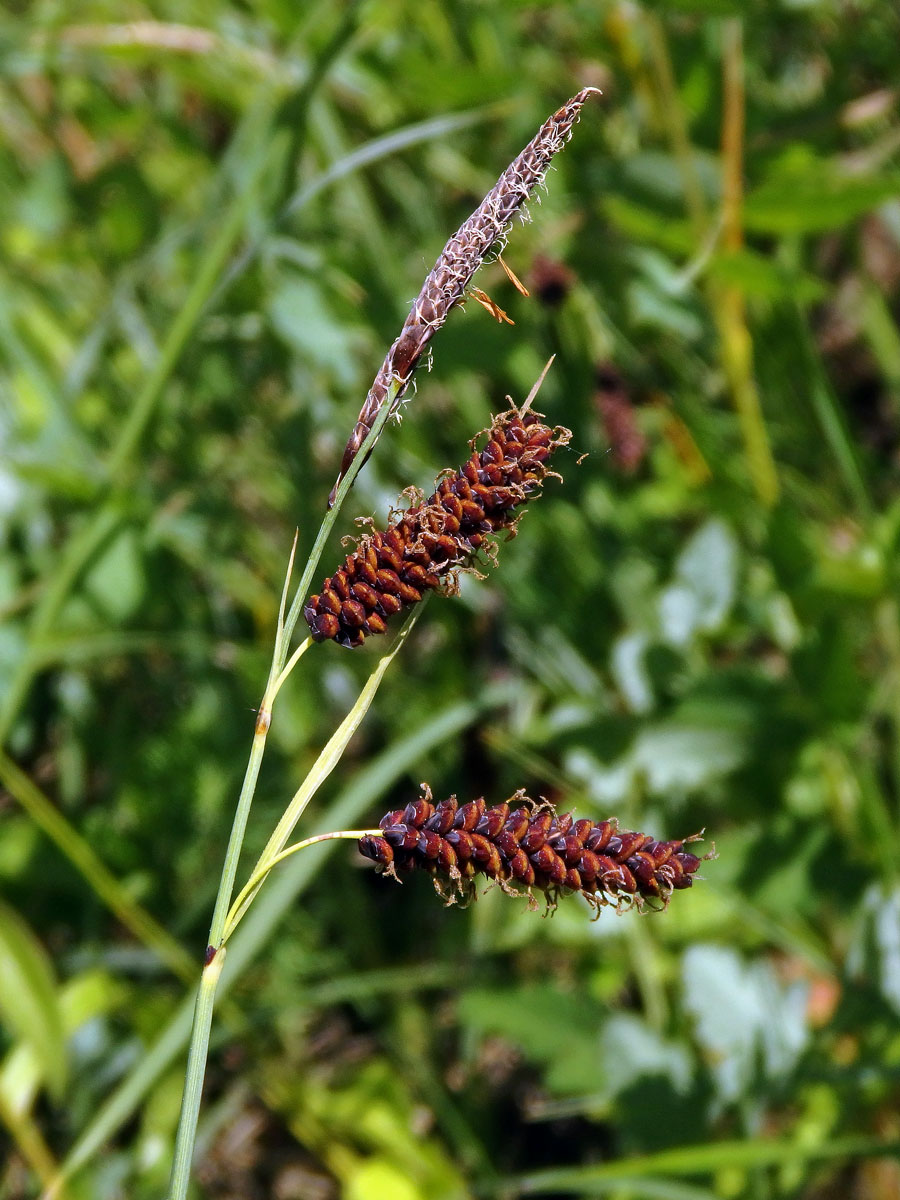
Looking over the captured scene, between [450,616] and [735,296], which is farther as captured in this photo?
[450,616]

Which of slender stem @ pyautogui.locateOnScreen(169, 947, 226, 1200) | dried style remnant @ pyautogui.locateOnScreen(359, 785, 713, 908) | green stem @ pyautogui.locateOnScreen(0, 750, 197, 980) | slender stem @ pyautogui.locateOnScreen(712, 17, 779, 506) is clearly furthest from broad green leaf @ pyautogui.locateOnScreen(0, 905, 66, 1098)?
slender stem @ pyautogui.locateOnScreen(712, 17, 779, 506)

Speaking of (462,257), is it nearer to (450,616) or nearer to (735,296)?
(735,296)

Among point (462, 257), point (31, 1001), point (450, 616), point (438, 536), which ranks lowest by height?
point (31, 1001)

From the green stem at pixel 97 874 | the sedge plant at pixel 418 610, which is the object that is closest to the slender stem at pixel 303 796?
the sedge plant at pixel 418 610

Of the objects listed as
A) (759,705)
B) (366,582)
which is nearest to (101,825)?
(759,705)

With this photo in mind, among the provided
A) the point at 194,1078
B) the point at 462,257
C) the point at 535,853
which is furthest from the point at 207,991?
the point at 462,257

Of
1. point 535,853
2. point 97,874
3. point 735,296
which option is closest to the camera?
point 535,853

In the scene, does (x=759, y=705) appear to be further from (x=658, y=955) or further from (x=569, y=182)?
(x=569, y=182)
